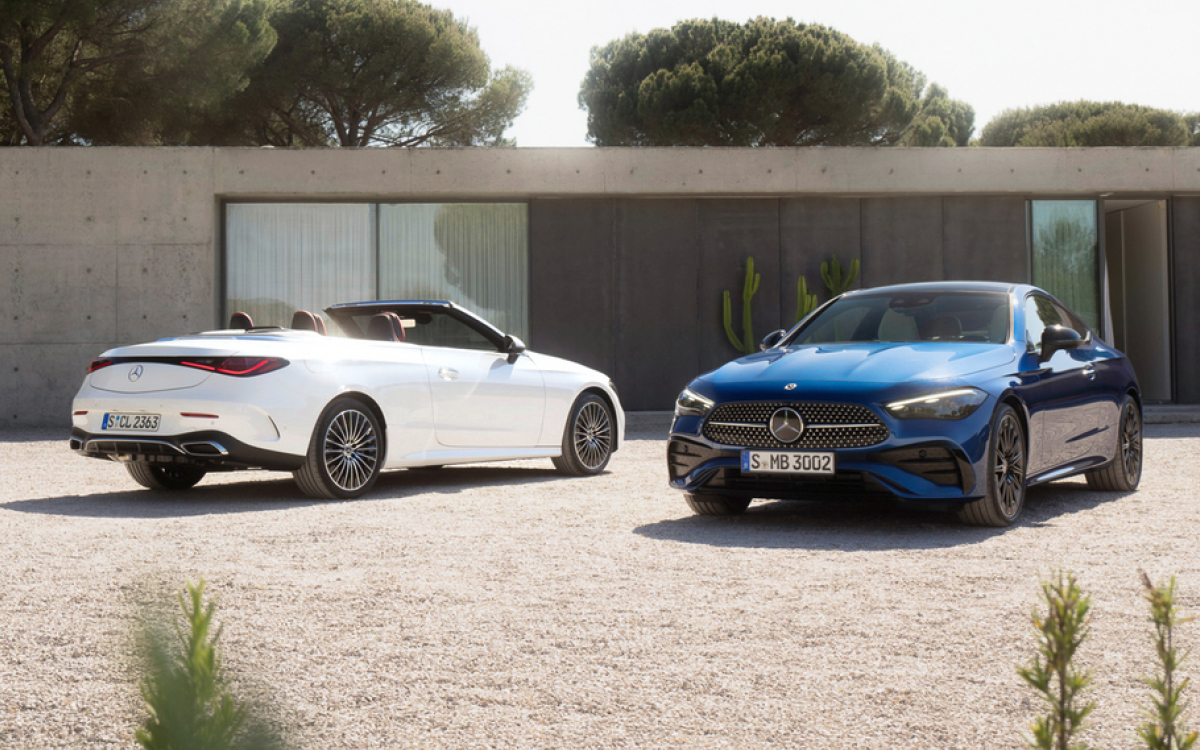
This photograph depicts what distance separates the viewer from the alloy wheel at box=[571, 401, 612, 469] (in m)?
9.79

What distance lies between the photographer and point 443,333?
9094 mm

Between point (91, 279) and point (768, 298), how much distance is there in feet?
32.4

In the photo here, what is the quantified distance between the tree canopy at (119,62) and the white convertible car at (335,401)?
16.5 metres

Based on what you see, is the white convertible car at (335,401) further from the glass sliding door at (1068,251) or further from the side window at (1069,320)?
the glass sliding door at (1068,251)

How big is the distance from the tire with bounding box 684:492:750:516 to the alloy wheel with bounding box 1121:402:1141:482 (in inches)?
115

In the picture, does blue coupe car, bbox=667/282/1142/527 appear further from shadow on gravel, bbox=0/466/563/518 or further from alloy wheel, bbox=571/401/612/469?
shadow on gravel, bbox=0/466/563/518

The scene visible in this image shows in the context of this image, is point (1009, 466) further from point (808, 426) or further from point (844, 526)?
point (808, 426)

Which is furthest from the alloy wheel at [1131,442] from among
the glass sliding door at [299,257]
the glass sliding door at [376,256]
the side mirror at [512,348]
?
the glass sliding door at [299,257]

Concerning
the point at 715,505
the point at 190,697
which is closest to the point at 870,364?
the point at 715,505

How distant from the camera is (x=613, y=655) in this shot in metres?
3.60

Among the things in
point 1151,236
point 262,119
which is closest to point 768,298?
point 1151,236

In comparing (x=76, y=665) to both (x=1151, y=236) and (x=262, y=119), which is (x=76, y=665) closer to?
(x=1151, y=236)

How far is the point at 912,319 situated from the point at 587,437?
10.8 ft

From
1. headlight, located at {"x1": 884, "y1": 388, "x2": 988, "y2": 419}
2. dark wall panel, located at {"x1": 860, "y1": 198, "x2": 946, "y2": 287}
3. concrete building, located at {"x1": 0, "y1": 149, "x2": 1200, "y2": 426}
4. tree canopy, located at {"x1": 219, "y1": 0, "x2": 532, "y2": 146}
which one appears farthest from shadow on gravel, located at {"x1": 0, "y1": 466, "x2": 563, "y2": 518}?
tree canopy, located at {"x1": 219, "y1": 0, "x2": 532, "y2": 146}
